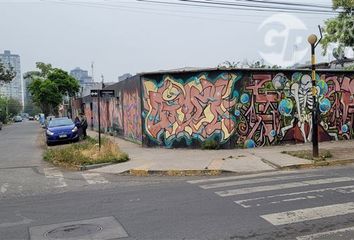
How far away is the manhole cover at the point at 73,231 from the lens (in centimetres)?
628

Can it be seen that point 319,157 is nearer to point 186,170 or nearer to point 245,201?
point 186,170

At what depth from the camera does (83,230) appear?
257 inches

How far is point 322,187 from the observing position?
8.90m

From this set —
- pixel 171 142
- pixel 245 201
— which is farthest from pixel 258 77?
pixel 245 201

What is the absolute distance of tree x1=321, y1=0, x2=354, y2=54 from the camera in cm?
2300

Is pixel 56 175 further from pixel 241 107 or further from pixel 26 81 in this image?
pixel 26 81

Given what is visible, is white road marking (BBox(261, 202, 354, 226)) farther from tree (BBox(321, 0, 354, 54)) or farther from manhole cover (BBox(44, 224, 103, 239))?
tree (BBox(321, 0, 354, 54))

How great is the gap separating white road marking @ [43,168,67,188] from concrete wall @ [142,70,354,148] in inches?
205

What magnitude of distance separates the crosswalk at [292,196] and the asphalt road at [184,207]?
0.04ft

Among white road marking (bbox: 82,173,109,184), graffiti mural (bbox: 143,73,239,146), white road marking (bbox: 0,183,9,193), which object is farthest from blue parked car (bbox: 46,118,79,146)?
white road marking (bbox: 0,183,9,193)

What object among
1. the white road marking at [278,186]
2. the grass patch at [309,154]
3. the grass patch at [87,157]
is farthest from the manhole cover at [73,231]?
the grass patch at [309,154]

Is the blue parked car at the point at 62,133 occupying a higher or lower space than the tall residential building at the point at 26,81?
lower

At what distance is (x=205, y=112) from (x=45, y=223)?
10.3 metres

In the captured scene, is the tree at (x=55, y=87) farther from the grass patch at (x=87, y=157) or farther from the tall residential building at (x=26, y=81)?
the grass patch at (x=87, y=157)
